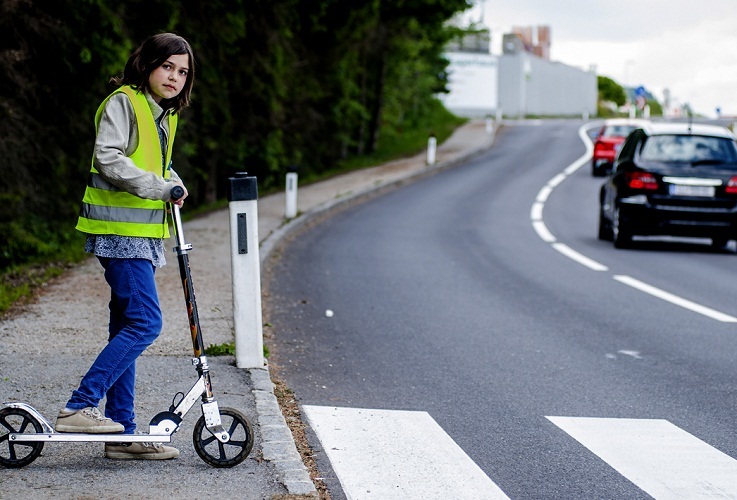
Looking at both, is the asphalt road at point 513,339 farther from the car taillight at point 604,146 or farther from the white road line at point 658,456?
the car taillight at point 604,146

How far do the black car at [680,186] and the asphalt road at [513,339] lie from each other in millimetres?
435

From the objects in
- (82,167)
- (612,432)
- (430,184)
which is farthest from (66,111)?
(430,184)

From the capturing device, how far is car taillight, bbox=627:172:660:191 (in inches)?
635

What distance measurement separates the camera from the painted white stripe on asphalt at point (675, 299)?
10281 mm

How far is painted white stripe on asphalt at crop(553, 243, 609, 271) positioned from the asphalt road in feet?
0.55

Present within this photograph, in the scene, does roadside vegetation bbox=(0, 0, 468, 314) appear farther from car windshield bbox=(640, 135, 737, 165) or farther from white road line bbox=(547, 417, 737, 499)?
car windshield bbox=(640, 135, 737, 165)

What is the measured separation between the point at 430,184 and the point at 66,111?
54.8ft

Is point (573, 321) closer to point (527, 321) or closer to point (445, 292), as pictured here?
point (527, 321)

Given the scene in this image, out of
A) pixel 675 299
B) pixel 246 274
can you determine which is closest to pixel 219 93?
pixel 675 299

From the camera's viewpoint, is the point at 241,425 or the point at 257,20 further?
the point at 257,20

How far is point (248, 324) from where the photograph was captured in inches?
278

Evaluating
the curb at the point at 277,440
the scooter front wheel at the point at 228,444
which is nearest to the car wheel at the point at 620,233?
the curb at the point at 277,440

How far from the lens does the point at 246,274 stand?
6.98m

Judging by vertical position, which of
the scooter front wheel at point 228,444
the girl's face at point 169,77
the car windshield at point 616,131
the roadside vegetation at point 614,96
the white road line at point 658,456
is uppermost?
the girl's face at point 169,77
